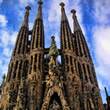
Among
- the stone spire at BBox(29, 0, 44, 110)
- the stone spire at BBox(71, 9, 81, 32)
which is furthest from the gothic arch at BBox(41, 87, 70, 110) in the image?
the stone spire at BBox(71, 9, 81, 32)

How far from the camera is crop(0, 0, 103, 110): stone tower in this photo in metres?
33.6

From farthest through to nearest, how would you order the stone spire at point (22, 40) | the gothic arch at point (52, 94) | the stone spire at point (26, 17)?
the stone spire at point (26, 17), the stone spire at point (22, 40), the gothic arch at point (52, 94)

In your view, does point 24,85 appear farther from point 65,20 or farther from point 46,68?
point 65,20

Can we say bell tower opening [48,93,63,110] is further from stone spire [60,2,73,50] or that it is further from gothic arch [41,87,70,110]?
stone spire [60,2,73,50]

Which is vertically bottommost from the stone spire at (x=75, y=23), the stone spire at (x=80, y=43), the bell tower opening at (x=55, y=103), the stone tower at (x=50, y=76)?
the bell tower opening at (x=55, y=103)

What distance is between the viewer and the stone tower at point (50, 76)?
3359 cm

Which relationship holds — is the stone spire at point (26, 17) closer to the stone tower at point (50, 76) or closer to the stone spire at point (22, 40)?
the stone spire at point (22, 40)

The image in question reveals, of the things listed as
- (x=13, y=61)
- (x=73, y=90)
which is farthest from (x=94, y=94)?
(x=13, y=61)

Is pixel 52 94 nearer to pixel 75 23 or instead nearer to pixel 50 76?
pixel 50 76

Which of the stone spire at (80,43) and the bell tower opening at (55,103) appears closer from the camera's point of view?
the bell tower opening at (55,103)

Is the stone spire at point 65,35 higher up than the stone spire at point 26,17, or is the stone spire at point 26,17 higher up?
the stone spire at point 26,17

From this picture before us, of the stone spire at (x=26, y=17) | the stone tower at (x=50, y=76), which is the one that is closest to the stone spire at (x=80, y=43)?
the stone tower at (x=50, y=76)

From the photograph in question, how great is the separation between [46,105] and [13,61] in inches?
454

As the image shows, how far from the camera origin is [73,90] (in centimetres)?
3503
